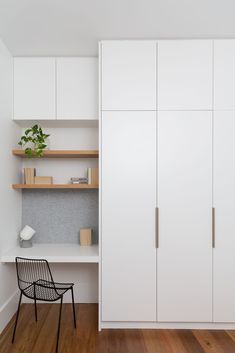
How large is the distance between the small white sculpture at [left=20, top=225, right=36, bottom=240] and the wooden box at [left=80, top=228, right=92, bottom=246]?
0.53 meters

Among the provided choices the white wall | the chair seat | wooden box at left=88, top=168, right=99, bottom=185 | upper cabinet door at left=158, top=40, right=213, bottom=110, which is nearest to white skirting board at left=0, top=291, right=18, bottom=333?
the white wall

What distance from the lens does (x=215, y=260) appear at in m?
2.59

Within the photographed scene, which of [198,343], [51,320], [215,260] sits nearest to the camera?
[198,343]

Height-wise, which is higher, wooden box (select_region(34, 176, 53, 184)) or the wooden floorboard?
wooden box (select_region(34, 176, 53, 184))

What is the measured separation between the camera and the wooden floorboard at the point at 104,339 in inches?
91.0

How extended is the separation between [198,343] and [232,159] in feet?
Answer: 5.44

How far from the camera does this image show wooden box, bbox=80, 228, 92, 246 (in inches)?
121

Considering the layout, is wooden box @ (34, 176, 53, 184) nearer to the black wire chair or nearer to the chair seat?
the black wire chair

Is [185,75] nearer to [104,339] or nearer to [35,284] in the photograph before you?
[35,284]

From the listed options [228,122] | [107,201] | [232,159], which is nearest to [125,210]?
[107,201]

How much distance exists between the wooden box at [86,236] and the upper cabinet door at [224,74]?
1829mm

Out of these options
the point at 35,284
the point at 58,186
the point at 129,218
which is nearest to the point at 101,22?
the point at 58,186

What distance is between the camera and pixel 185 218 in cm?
260

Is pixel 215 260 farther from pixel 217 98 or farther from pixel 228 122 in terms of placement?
pixel 217 98
